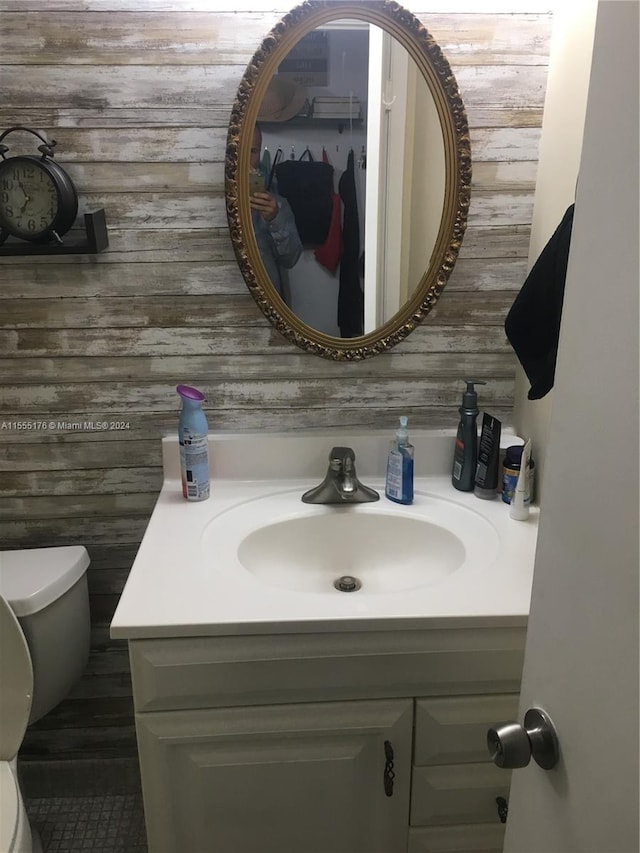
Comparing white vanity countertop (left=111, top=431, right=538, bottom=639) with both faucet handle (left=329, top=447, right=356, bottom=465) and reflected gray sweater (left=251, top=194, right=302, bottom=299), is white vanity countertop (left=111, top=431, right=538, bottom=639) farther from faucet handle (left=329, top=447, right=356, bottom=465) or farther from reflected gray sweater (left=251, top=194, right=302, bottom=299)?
reflected gray sweater (left=251, top=194, right=302, bottom=299)

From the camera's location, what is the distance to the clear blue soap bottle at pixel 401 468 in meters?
1.40

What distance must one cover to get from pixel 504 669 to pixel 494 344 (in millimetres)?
711

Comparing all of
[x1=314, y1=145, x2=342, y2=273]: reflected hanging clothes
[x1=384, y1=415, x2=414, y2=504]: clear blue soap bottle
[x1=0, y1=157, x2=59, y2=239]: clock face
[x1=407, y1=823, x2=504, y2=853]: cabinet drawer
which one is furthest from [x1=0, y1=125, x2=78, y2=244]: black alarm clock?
[x1=407, y1=823, x2=504, y2=853]: cabinet drawer

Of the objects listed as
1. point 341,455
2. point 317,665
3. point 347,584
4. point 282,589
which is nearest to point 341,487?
point 341,455

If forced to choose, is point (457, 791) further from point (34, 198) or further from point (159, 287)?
point (34, 198)

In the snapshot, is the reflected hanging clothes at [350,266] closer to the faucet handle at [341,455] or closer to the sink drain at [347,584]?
the faucet handle at [341,455]

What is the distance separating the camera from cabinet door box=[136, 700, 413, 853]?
3.58ft

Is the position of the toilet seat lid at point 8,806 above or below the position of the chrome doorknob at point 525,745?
below

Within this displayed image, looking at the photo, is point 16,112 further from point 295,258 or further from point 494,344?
point 494,344

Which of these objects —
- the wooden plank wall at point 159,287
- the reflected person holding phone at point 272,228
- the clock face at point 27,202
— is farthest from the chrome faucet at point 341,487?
the clock face at point 27,202

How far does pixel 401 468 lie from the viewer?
140 cm

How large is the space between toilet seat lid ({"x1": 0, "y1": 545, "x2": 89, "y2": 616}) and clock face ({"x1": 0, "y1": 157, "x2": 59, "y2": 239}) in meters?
0.69

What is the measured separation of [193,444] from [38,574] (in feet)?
1.44

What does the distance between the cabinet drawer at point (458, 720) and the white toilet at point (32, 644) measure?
707 millimetres
